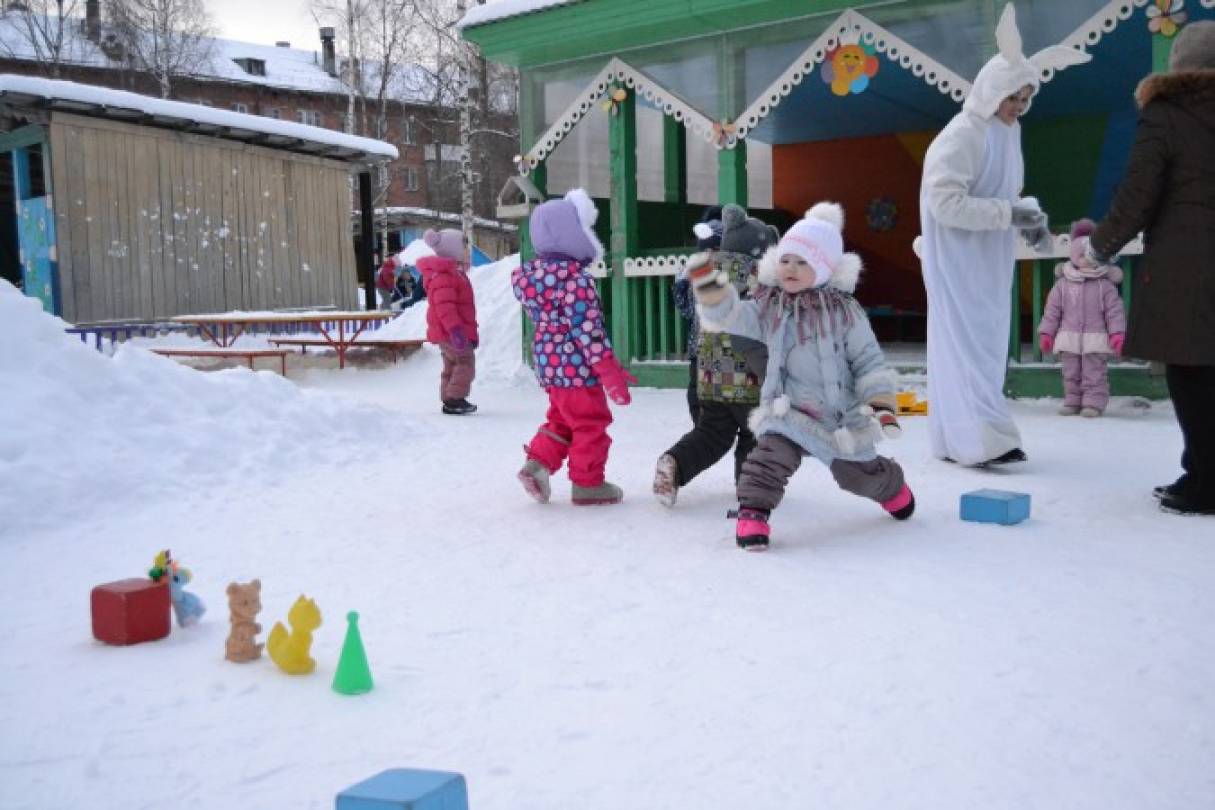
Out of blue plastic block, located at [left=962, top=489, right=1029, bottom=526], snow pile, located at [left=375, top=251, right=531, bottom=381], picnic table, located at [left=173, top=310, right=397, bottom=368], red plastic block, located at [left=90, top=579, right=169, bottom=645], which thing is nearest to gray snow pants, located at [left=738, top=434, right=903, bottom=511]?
blue plastic block, located at [left=962, top=489, right=1029, bottom=526]

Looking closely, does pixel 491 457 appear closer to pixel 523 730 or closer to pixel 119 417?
pixel 119 417

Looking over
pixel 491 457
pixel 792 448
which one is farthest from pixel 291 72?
pixel 792 448

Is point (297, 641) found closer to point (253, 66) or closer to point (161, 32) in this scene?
point (161, 32)

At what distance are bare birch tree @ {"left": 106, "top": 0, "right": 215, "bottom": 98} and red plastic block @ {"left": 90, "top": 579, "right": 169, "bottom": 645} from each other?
2861 cm

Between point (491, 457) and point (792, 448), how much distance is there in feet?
9.15

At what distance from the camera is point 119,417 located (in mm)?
5875

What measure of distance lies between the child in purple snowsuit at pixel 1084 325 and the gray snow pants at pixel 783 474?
13.0 feet

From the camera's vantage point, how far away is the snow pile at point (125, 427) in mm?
5043

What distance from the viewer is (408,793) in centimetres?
179

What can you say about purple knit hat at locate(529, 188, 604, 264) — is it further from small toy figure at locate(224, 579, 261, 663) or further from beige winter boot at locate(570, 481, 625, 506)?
small toy figure at locate(224, 579, 261, 663)

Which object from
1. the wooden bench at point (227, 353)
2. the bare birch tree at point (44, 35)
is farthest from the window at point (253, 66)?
the wooden bench at point (227, 353)

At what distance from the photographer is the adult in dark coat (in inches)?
182

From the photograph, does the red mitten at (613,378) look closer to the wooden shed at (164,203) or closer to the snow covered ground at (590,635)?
the snow covered ground at (590,635)

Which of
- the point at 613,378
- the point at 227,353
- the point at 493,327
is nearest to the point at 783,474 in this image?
the point at 613,378
